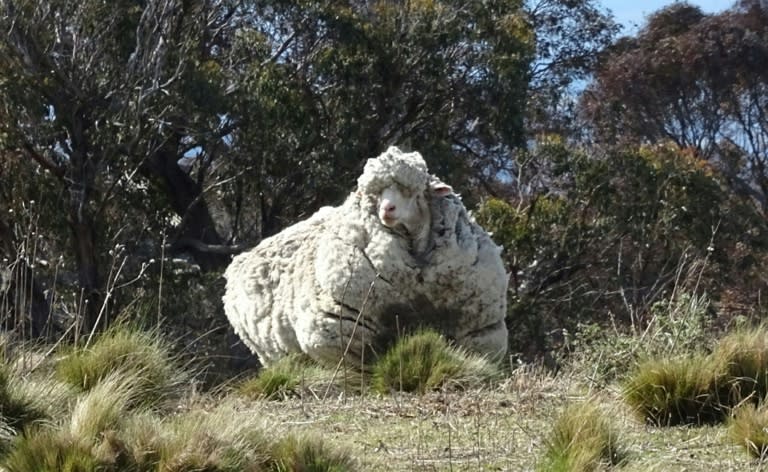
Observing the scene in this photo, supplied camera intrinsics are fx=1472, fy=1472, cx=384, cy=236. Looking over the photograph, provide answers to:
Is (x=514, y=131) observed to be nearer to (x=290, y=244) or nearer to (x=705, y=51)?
(x=705, y=51)

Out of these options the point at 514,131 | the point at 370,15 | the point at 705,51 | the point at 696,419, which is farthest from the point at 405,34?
the point at 696,419

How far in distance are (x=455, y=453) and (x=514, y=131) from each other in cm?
1682

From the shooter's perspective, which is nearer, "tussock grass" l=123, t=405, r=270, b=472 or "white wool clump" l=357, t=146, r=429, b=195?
"tussock grass" l=123, t=405, r=270, b=472

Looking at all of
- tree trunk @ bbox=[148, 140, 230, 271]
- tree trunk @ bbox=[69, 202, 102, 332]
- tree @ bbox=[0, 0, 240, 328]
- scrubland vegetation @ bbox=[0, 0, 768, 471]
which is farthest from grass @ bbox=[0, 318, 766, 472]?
tree trunk @ bbox=[148, 140, 230, 271]

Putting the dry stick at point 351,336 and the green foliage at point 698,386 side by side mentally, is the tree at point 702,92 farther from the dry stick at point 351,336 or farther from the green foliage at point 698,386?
the green foliage at point 698,386

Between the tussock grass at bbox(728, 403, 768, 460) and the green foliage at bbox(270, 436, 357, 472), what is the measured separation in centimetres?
162

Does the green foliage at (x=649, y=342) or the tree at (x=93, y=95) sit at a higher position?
the tree at (x=93, y=95)

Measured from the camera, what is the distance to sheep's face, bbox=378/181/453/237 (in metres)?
9.37

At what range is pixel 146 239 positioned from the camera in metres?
22.8

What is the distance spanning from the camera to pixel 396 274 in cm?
936

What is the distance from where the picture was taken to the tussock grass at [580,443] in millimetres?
5691

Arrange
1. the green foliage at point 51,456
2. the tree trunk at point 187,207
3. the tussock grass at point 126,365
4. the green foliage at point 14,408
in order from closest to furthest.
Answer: the green foliage at point 51,456, the green foliage at point 14,408, the tussock grass at point 126,365, the tree trunk at point 187,207

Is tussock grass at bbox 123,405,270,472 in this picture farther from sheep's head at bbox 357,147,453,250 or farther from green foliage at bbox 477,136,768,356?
green foliage at bbox 477,136,768,356

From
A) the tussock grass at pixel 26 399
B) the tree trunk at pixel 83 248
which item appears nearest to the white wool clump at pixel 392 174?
the tussock grass at pixel 26 399
